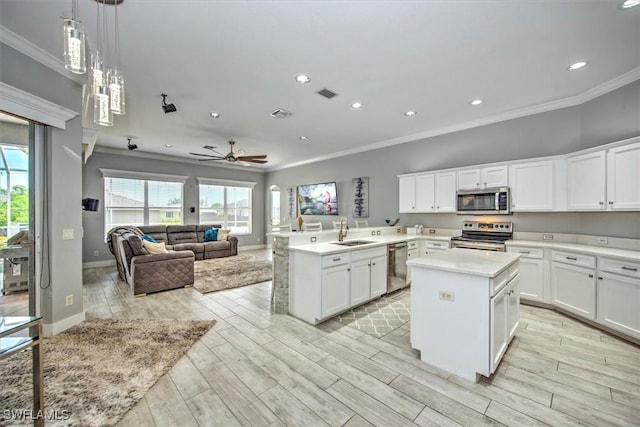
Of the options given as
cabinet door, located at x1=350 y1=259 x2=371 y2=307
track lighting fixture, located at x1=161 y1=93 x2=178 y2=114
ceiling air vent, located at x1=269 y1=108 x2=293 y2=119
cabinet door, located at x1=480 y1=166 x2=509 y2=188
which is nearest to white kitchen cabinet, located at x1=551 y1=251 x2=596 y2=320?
cabinet door, located at x1=480 y1=166 x2=509 y2=188

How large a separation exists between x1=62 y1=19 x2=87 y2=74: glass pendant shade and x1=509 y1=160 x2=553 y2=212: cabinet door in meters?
5.17

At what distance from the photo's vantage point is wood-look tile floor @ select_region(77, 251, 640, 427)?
70.7 inches

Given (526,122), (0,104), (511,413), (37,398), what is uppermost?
(526,122)

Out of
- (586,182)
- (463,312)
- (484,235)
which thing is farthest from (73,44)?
(484,235)

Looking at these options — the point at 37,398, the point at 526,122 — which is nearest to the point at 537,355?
the point at 526,122

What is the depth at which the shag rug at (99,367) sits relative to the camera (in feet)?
6.09

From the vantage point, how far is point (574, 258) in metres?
3.30

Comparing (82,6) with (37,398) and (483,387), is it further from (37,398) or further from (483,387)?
(483,387)

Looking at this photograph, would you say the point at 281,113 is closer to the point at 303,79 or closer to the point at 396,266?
the point at 303,79

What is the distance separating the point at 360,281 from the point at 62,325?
3621 millimetres

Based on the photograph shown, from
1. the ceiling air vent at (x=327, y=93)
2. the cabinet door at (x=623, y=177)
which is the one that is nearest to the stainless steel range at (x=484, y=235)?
the cabinet door at (x=623, y=177)

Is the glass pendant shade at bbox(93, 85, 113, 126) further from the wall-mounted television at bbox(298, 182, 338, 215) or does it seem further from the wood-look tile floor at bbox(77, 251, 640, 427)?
the wall-mounted television at bbox(298, 182, 338, 215)

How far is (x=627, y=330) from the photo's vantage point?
108 inches

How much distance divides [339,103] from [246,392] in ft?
12.3
